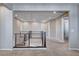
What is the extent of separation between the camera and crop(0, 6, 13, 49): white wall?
8594 mm

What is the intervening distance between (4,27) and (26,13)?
1573 millimetres

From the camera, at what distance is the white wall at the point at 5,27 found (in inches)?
338

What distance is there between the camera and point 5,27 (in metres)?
8.63

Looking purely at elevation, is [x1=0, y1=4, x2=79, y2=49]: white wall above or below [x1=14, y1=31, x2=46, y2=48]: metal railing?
above

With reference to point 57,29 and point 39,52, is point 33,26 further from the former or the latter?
point 57,29

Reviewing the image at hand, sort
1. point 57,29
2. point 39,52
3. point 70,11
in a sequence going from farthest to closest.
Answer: point 57,29 < point 70,11 < point 39,52

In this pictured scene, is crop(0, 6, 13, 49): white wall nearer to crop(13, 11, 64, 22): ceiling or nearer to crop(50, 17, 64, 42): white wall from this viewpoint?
crop(13, 11, 64, 22): ceiling

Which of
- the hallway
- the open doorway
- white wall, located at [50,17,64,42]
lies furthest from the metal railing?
white wall, located at [50,17,64,42]

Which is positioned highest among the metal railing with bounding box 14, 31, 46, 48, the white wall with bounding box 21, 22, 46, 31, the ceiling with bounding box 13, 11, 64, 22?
the ceiling with bounding box 13, 11, 64, 22

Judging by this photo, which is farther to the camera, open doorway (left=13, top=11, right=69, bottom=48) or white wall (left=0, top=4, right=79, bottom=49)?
open doorway (left=13, top=11, right=69, bottom=48)

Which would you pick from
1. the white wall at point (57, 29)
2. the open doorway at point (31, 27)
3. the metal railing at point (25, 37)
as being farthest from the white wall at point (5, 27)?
the white wall at point (57, 29)

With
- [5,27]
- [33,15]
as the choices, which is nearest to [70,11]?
[33,15]

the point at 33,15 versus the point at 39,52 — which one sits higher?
the point at 33,15

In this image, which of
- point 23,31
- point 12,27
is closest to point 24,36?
point 23,31
